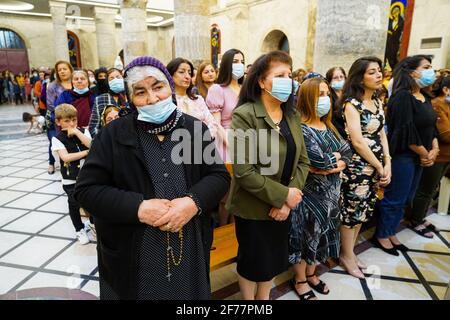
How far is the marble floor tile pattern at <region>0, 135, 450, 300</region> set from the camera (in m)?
2.42

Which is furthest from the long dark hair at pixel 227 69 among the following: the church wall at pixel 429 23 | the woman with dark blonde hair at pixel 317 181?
the church wall at pixel 429 23

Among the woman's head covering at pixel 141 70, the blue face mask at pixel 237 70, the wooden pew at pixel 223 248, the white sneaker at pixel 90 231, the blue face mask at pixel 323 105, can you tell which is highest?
the blue face mask at pixel 237 70

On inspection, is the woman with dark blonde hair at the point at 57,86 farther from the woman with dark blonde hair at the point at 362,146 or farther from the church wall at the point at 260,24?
the church wall at the point at 260,24

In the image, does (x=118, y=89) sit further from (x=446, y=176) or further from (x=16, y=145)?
(x=16, y=145)

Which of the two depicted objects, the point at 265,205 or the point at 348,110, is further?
the point at 348,110

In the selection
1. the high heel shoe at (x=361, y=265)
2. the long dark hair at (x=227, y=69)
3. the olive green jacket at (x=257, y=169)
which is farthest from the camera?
the long dark hair at (x=227, y=69)

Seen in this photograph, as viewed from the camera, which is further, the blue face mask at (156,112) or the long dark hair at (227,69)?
the long dark hair at (227,69)

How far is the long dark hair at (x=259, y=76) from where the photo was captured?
1.81m

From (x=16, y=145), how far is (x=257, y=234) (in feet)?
24.1

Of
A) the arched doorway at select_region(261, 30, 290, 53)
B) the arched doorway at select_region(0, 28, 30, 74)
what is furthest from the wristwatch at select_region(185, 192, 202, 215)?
the arched doorway at select_region(0, 28, 30, 74)

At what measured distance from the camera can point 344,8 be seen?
3.09 metres

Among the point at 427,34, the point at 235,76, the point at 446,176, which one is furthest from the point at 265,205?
the point at 427,34

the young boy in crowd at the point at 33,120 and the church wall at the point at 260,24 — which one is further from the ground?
the church wall at the point at 260,24

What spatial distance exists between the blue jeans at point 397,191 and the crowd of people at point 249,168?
1cm
